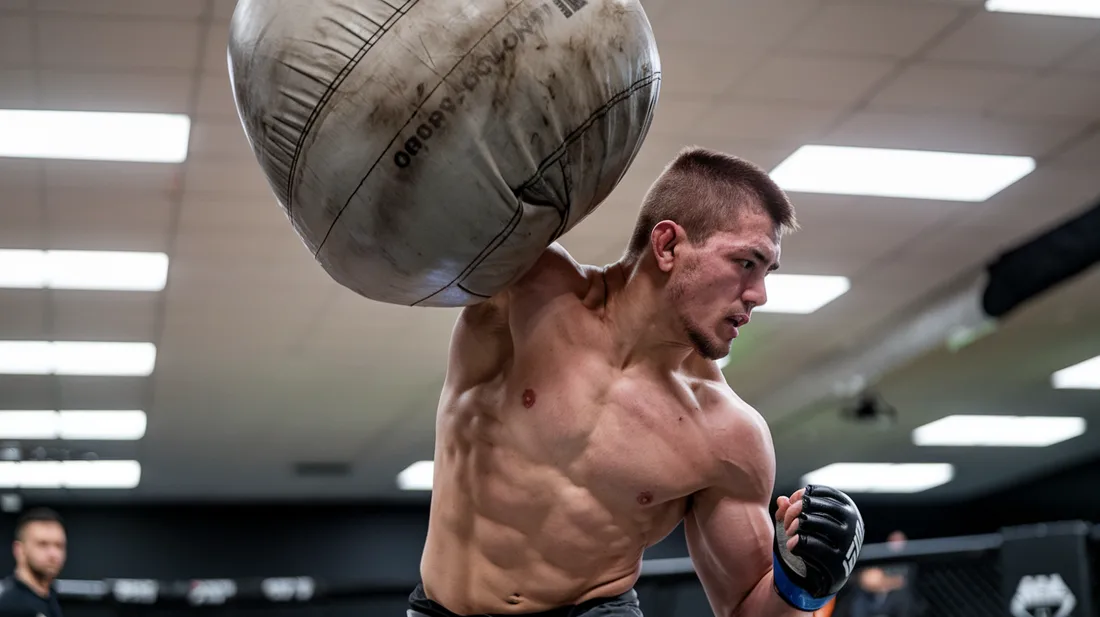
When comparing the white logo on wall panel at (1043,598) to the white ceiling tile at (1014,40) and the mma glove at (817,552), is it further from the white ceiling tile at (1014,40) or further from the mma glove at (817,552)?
the white ceiling tile at (1014,40)

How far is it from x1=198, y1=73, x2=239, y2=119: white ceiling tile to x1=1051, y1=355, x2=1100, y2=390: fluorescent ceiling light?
636cm

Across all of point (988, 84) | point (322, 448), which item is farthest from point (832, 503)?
point (322, 448)

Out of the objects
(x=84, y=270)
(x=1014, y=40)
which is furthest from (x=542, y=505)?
(x=84, y=270)

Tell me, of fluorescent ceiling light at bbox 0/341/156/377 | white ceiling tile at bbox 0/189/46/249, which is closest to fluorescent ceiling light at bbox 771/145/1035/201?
white ceiling tile at bbox 0/189/46/249

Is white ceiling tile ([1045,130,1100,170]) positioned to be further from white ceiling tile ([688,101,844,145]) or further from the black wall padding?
white ceiling tile ([688,101,844,145])

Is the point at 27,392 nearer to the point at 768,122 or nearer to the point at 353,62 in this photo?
the point at 768,122

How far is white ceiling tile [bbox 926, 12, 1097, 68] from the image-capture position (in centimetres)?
437

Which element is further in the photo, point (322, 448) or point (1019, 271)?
point (322, 448)

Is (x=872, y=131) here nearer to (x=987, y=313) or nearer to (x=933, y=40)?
(x=933, y=40)

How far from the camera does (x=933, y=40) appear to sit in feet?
14.8

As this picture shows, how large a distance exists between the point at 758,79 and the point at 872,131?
744 mm

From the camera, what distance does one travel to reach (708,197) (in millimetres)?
1844

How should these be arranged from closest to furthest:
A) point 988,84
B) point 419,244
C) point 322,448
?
point 419,244 → point 988,84 → point 322,448

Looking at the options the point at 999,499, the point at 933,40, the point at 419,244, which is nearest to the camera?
the point at 419,244
